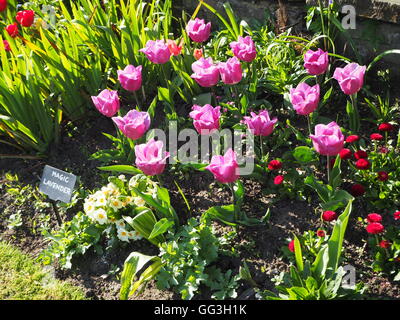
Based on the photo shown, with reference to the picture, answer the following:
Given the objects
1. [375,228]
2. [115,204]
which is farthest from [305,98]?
[115,204]

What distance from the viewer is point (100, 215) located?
2730 mm

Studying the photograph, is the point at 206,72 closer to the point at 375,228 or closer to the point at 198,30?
the point at 198,30

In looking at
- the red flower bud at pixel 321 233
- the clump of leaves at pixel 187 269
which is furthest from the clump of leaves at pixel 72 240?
the red flower bud at pixel 321 233

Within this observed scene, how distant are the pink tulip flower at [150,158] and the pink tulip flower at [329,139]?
0.65 meters

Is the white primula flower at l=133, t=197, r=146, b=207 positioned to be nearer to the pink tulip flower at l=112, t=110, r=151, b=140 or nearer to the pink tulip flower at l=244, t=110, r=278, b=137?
the pink tulip flower at l=112, t=110, r=151, b=140

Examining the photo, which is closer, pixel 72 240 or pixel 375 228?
pixel 375 228

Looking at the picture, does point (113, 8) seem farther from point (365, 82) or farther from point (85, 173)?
point (365, 82)

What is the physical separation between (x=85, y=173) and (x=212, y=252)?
1030 mm

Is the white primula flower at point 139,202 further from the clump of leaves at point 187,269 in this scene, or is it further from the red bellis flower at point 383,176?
the red bellis flower at point 383,176

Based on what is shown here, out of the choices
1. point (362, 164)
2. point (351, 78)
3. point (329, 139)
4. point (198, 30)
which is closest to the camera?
point (329, 139)

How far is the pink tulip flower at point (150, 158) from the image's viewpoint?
2.49m

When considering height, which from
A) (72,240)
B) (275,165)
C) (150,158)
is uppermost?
(150,158)

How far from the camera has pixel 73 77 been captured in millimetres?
3291

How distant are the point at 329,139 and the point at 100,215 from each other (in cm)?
113
